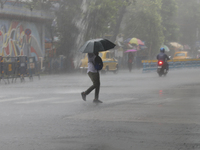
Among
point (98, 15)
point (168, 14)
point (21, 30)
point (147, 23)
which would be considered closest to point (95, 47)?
point (21, 30)

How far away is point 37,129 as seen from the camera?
28.5ft

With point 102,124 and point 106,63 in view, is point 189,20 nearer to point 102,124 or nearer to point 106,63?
point 106,63

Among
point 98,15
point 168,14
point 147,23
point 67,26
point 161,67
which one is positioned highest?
point 168,14

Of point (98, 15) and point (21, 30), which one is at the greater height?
point (98, 15)

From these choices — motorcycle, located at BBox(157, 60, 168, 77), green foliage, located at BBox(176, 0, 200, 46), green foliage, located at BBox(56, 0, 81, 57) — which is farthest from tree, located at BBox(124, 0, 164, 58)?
green foliage, located at BBox(176, 0, 200, 46)

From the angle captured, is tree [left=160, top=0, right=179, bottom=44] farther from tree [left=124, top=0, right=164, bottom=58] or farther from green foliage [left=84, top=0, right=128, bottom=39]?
green foliage [left=84, top=0, right=128, bottom=39]

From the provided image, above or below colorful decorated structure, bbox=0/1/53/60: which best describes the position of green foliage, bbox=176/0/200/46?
above

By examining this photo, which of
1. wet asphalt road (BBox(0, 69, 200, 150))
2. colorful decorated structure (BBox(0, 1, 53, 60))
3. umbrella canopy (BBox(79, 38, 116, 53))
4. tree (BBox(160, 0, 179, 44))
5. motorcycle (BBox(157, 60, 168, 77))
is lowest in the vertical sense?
wet asphalt road (BBox(0, 69, 200, 150))

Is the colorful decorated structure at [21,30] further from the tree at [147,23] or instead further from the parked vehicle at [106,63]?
the tree at [147,23]

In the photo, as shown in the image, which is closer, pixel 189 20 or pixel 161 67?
pixel 161 67

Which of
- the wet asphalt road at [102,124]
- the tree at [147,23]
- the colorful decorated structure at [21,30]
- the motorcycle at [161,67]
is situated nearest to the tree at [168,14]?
the tree at [147,23]

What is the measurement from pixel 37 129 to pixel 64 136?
38.6 inches

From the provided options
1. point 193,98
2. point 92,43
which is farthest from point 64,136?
point 193,98

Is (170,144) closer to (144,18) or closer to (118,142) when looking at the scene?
(118,142)
